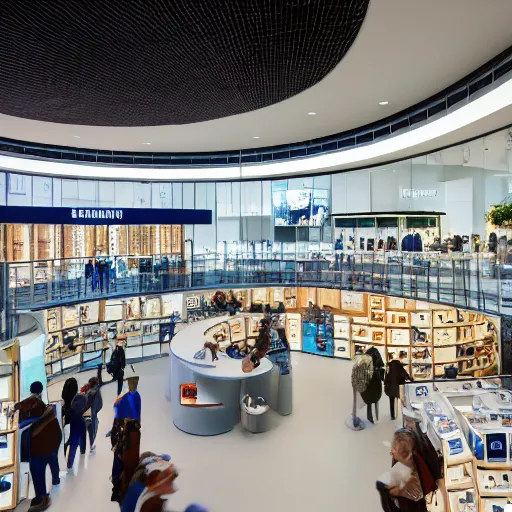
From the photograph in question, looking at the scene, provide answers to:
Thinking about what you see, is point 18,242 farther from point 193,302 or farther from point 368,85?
point 368,85

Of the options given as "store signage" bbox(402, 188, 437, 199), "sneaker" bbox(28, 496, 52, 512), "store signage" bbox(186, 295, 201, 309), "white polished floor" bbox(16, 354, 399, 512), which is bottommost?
"white polished floor" bbox(16, 354, 399, 512)

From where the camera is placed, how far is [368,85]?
307 inches

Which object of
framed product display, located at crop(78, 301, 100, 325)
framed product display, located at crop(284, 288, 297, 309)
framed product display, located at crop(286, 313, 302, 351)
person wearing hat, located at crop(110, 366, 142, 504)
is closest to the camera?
person wearing hat, located at crop(110, 366, 142, 504)

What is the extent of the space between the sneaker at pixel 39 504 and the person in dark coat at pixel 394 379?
605 centimetres

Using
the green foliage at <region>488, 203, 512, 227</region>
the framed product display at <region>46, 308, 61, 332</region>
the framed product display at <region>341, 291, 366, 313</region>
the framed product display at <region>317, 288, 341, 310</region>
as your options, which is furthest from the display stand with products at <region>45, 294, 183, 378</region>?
the green foliage at <region>488, 203, 512, 227</region>

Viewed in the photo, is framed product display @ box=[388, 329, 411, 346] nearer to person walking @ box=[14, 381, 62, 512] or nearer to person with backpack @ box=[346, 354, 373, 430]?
person with backpack @ box=[346, 354, 373, 430]

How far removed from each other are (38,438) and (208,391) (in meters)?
2.93

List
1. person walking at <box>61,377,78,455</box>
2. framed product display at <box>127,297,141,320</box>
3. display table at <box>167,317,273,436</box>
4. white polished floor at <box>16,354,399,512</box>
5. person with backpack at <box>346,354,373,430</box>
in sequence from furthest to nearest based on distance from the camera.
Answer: framed product display at <box>127,297,141,320</box> < person with backpack at <box>346,354,373,430</box> < display table at <box>167,317,273,436</box> < person walking at <box>61,377,78,455</box> < white polished floor at <box>16,354,399,512</box>

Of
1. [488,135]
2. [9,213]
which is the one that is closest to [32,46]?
[9,213]

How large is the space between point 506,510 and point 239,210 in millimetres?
12004

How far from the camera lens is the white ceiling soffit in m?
7.33

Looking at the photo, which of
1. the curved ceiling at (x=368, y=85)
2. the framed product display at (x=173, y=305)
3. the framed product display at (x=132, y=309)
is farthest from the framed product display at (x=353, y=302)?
the framed product display at (x=132, y=309)

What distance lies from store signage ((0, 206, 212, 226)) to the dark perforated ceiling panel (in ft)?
6.19

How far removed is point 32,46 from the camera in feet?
15.7
